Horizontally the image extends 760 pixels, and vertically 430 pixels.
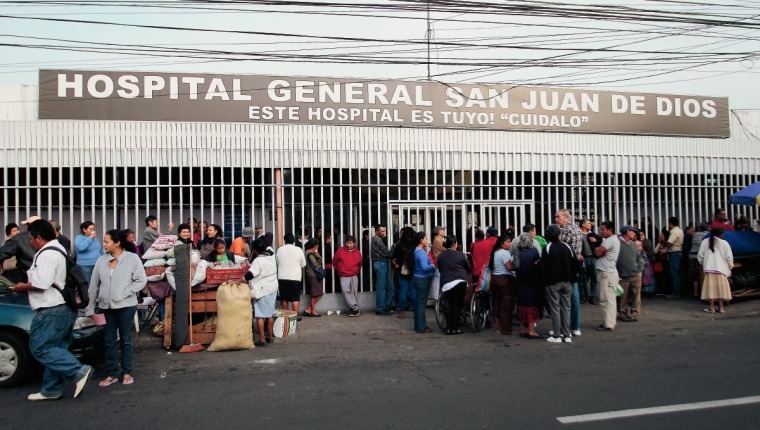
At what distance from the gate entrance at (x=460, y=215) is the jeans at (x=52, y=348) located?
6.82 m

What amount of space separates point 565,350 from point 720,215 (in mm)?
6578

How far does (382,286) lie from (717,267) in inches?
236

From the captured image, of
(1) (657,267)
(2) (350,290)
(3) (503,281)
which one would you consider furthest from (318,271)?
(1) (657,267)

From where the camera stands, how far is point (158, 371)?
7.36 meters

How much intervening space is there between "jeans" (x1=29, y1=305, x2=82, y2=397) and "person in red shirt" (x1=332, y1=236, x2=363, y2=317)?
571 cm

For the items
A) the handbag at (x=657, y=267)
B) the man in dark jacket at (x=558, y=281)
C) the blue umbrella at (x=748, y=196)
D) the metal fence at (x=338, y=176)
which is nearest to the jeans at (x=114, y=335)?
the metal fence at (x=338, y=176)

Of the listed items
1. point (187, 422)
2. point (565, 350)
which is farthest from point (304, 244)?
point (187, 422)

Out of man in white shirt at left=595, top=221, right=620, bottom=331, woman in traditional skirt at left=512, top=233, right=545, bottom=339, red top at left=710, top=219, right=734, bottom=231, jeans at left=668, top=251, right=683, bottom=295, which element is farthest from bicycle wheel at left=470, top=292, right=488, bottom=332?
red top at left=710, top=219, right=734, bottom=231

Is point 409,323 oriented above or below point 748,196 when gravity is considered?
below

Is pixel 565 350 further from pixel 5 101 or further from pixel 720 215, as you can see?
pixel 5 101

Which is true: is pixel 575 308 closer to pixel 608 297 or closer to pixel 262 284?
pixel 608 297

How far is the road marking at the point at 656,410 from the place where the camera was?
5.29m

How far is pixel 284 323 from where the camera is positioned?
31.3ft

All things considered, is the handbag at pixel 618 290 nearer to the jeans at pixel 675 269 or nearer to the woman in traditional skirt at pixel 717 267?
the woman in traditional skirt at pixel 717 267
